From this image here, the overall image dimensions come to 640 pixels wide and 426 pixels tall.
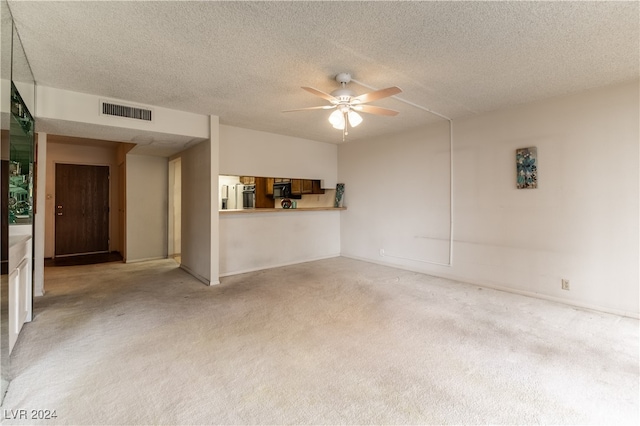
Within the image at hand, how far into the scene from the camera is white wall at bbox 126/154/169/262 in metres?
5.81

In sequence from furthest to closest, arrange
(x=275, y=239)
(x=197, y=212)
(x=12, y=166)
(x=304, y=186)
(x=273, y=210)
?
(x=304, y=186) < (x=275, y=239) < (x=273, y=210) < (x=197, y=212) < (x=12, y=166)

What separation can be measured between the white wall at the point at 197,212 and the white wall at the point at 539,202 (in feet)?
9.85

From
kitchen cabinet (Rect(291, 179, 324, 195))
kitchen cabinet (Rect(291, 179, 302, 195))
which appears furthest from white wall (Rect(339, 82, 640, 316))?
kitchen cabinet (Rect(291, 179, 302, 195))

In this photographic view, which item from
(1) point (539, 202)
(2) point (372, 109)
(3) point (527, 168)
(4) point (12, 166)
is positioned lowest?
(1) point (539, 202)

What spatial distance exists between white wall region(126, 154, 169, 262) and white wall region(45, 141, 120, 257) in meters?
1.25

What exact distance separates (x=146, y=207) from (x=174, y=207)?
51cm

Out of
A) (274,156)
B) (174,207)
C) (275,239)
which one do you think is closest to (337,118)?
(274,156)

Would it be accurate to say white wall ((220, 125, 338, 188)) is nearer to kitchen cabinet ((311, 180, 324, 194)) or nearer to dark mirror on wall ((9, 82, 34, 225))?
kitchen cabinet ((311, 180, 324, 194))

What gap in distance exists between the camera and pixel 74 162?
6.32 meters

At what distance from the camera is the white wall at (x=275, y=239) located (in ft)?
15.6

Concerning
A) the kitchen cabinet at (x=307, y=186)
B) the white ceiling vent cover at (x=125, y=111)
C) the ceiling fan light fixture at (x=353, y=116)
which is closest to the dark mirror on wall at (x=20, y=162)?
the white ceiling vent cover at (x=125, y=111)

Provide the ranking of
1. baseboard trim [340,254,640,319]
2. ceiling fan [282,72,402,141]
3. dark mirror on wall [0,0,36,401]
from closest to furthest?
1. dark mirror on wall [0,0,36,401]
2. ceiling fan [282,72,402,141]
3. baseboard trim [340,254,640,319]

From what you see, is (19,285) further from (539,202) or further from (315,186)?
(539,202)

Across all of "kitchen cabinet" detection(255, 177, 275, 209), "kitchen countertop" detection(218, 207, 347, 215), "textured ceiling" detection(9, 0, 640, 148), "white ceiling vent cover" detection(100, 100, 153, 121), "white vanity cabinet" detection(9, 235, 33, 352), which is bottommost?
"white vanity cabinet" detection(9, 235, 33, 352)
